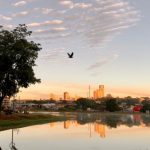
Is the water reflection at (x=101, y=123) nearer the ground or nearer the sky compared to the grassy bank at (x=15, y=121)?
nearer the ground

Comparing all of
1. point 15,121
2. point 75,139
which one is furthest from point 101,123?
point 75,139

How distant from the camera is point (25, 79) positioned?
2803 inches

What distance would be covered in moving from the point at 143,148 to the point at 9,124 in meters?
42.4

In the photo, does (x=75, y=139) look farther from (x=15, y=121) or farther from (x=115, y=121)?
(x=115, y=121)

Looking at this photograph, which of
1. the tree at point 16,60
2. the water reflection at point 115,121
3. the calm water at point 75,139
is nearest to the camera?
the calm water at point 75,139

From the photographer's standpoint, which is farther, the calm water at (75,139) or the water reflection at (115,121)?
the water reflection at (115,121)

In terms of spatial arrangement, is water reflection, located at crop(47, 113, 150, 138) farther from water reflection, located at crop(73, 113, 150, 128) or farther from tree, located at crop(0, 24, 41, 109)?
tree, located at crop(0, 24, 41, 109)

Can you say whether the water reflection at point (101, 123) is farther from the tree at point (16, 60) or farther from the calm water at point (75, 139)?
the tree at point (16, 60)

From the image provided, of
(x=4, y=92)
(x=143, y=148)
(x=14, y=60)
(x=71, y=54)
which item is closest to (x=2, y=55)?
(x=14, y=60)

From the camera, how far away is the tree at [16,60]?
69438 mm

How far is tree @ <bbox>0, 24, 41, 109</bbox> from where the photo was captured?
69.4m

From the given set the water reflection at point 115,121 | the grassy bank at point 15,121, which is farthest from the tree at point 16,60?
the water reflection at point 115,121

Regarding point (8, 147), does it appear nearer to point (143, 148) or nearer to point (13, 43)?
point (143, 148)

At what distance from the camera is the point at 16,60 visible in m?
70.3
